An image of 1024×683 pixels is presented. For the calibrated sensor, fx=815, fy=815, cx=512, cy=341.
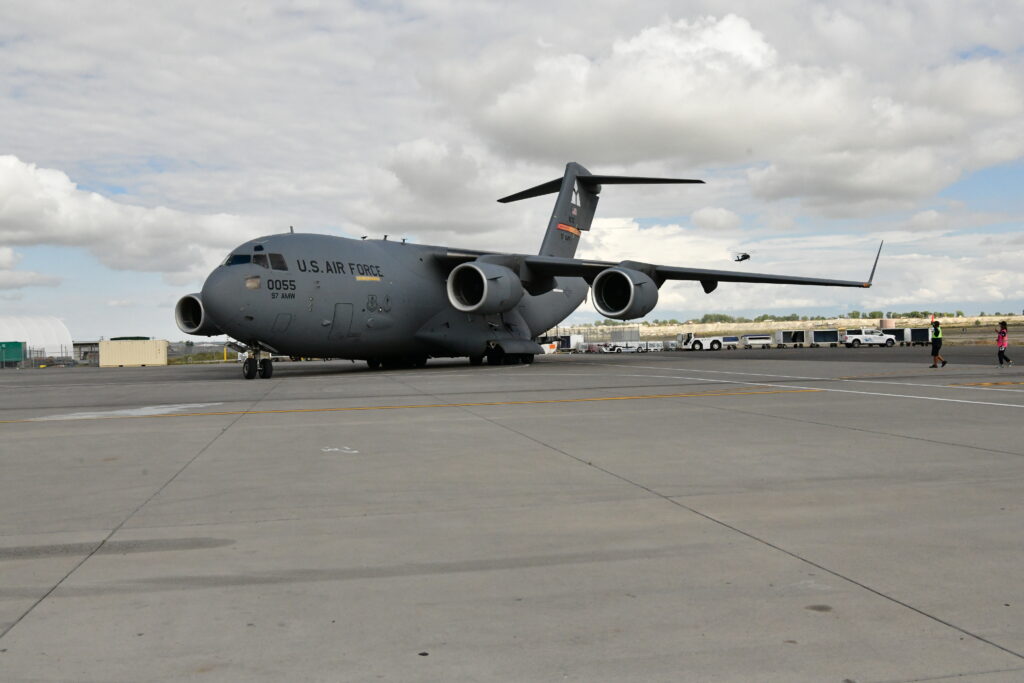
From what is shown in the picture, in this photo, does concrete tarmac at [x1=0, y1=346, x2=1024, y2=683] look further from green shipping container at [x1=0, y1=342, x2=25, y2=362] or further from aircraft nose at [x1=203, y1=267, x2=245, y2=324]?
green shipping container at [x1=0, y1=342, x2=25, y2=362]

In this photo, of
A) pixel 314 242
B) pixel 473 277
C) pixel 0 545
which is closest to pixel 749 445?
pixel 0 545

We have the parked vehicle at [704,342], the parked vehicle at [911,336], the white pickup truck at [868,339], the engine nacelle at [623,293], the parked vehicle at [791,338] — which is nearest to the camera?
the engine nacelle at [623,293]

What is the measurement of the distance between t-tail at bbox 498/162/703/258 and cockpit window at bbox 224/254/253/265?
523 inches

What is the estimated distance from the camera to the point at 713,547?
4.23m

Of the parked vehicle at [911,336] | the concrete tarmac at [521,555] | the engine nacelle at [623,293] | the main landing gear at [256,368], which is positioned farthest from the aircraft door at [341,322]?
the parked vehicle at [911,336]

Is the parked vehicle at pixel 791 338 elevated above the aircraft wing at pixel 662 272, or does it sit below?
below

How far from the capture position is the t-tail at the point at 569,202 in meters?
31.3

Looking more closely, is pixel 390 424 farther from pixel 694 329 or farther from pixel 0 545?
pixel 694 329

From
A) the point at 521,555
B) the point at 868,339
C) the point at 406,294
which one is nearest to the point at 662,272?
the point at 406,294

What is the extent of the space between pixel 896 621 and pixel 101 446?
7943mm

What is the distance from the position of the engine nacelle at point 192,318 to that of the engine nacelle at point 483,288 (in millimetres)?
7391

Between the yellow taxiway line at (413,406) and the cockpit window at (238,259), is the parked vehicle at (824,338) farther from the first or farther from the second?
the yellow taxiway line at (413,406)

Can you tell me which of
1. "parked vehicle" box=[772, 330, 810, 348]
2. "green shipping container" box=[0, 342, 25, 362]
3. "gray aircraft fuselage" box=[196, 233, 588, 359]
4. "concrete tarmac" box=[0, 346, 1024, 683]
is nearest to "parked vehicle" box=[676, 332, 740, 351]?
"parked vehicle" box=[772, 330, 810, 348]

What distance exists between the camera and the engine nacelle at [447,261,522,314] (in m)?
24.5
